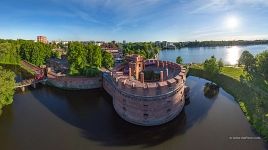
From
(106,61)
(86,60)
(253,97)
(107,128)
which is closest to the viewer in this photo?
(107,128)

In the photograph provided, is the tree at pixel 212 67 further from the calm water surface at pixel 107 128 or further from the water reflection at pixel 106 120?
the calm water surface at pixel 107 128

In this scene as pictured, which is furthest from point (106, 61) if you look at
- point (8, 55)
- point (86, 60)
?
point (8, 55)

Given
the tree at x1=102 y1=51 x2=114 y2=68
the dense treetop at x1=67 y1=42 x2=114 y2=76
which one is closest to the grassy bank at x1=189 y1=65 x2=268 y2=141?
the dense treetop at x1=67 y1=42 x2=114 y2=76

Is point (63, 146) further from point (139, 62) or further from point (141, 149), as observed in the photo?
point (139, 62)

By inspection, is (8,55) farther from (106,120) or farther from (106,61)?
(106,120)

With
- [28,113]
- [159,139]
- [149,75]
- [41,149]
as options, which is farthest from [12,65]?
[159,139]

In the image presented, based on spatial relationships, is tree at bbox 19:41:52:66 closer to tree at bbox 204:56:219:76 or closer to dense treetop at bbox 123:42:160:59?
dense treetop at bbox 123:42:160:59

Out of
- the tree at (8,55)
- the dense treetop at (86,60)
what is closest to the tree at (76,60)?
the dense treetop at (86,60)

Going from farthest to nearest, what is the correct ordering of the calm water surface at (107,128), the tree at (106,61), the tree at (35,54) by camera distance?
the tree at (35,54)
the tree at (106,61)
the calm water surface at (107,128)
